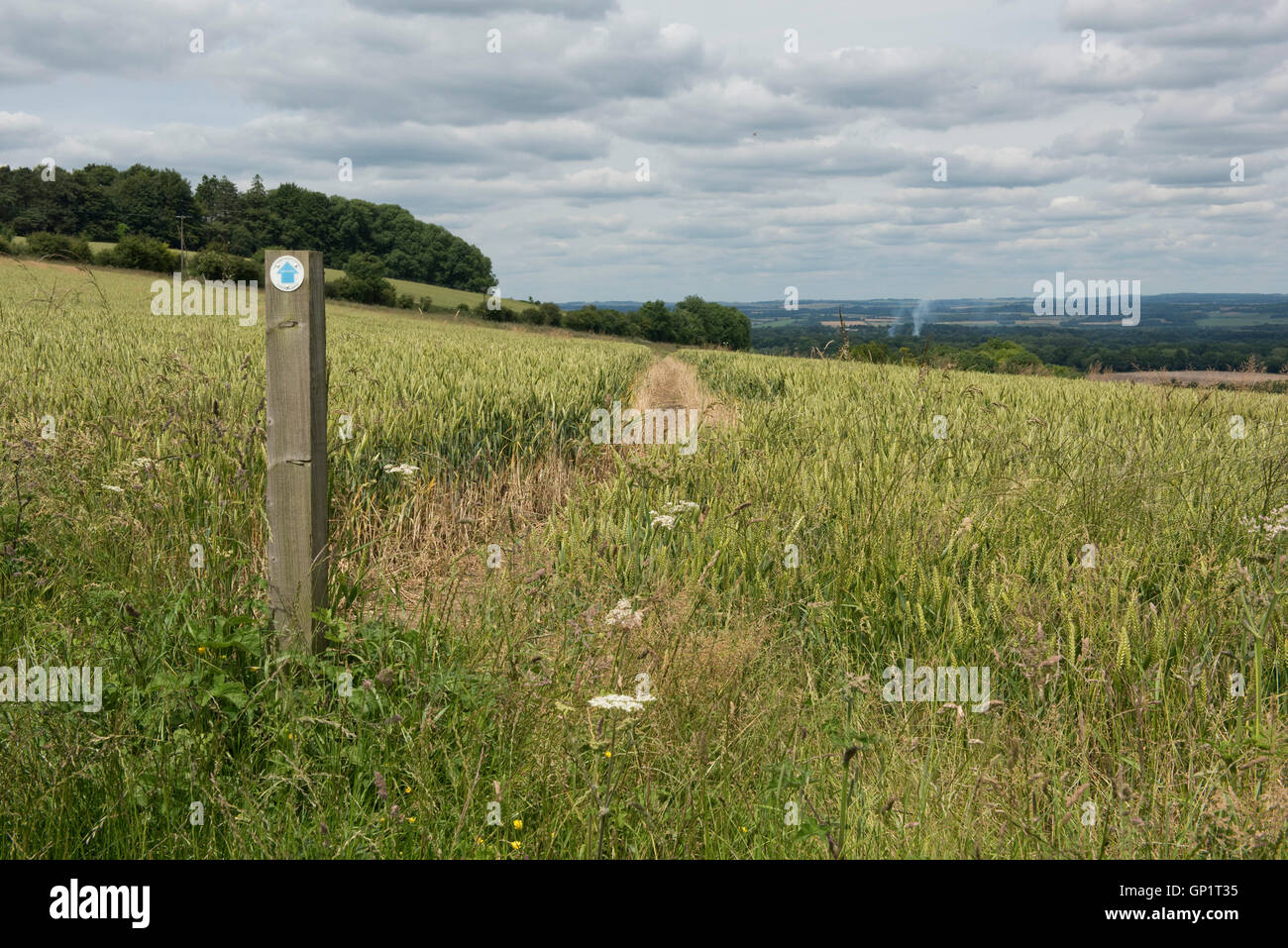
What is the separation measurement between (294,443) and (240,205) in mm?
47011

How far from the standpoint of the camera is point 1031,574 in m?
3.89

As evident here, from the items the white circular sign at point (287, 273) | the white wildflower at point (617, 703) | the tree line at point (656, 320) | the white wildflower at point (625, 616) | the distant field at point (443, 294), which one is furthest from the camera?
the distant field at point (443, 294)

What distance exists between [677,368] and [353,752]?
976 inches

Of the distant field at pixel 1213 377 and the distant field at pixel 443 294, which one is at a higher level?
the distant field at pixel 443 294

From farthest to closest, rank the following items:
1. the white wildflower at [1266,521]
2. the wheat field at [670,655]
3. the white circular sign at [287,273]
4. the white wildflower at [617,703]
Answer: the white wildflower at [1266,521] < the white circular sign at [287,273] < the wheat field at [670,655] < the white wildflower at [617,703]

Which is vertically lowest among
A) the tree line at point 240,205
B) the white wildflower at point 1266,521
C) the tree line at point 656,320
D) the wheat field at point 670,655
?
the wheat field at point 670,655

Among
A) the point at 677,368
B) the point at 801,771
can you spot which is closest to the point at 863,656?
the point at 801,771

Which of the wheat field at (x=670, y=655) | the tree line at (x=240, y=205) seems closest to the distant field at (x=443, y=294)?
the tree line at (x=240, y=205)

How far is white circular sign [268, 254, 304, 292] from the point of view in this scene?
Result: 285 cm

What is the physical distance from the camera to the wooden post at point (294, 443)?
9.38ft

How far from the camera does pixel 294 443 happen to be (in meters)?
2.91

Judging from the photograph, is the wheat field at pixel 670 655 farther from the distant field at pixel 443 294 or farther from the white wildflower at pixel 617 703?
the distant field at pixel 443 294

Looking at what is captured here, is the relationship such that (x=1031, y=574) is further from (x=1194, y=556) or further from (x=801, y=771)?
(x=801, y=771)

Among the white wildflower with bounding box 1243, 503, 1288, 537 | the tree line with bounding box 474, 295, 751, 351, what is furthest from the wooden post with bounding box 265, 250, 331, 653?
the tree line with bounding box 474, 295, 751, 351
